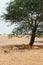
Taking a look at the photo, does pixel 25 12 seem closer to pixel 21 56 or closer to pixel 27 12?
pixel 27 12

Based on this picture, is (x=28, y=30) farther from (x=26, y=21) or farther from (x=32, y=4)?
(x=32, y=4)

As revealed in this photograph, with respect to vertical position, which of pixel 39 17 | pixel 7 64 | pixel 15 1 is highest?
pixel 15 1

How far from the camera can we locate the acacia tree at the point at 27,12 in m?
28.0

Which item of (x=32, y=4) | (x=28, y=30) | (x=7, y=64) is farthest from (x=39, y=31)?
(x=7, y=64)

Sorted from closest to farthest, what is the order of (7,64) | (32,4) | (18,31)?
1. (7,64)
2. (32,4)
3. (18,31)

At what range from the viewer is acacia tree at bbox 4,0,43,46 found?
28.0m

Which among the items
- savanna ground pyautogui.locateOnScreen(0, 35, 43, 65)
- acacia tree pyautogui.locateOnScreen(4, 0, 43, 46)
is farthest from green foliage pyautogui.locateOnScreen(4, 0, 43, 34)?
savanna ground pyautogui.locateOnScreen(0, 35, 43, 65)

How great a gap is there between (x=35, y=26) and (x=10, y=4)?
3.75 meters

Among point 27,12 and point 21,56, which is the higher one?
point 27,12

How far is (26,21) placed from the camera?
29094 millimetres

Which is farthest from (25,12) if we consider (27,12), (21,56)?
(21,56)

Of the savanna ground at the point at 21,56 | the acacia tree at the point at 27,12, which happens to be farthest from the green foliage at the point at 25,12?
the savanna ground at the point at 21,56

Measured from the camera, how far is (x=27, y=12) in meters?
28.5

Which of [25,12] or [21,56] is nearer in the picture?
[21,56]
